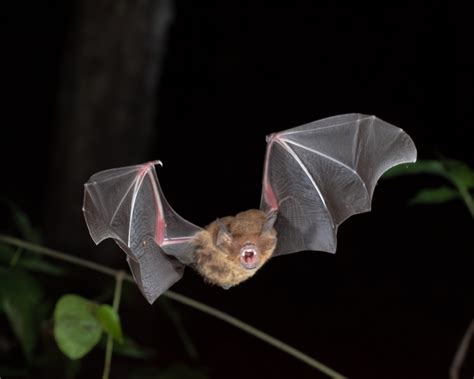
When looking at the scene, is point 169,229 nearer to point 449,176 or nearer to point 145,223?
point 145,223

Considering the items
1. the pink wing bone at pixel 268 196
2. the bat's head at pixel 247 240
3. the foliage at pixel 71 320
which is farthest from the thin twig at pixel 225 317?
the pink wing bone at pixel 268 196

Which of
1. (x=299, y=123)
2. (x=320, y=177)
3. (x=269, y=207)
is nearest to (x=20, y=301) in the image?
(x=269, y=207)

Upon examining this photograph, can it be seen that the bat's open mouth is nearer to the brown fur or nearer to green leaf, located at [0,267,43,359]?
the brown fur

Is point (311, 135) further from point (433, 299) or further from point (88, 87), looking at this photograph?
point (433, 299)

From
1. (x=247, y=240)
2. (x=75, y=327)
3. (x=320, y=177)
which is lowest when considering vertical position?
(x=75, y=327)

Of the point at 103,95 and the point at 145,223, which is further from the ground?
the point at 145,223

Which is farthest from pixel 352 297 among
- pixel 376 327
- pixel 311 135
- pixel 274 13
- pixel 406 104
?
pixel 311 135

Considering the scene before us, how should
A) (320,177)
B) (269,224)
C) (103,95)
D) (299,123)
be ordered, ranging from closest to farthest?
(269,224)
(320,177)
(103,95)
(299,123)

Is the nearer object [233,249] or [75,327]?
[75,327]

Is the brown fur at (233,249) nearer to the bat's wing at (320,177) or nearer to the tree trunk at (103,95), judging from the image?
the bat's wing at (320,177)
